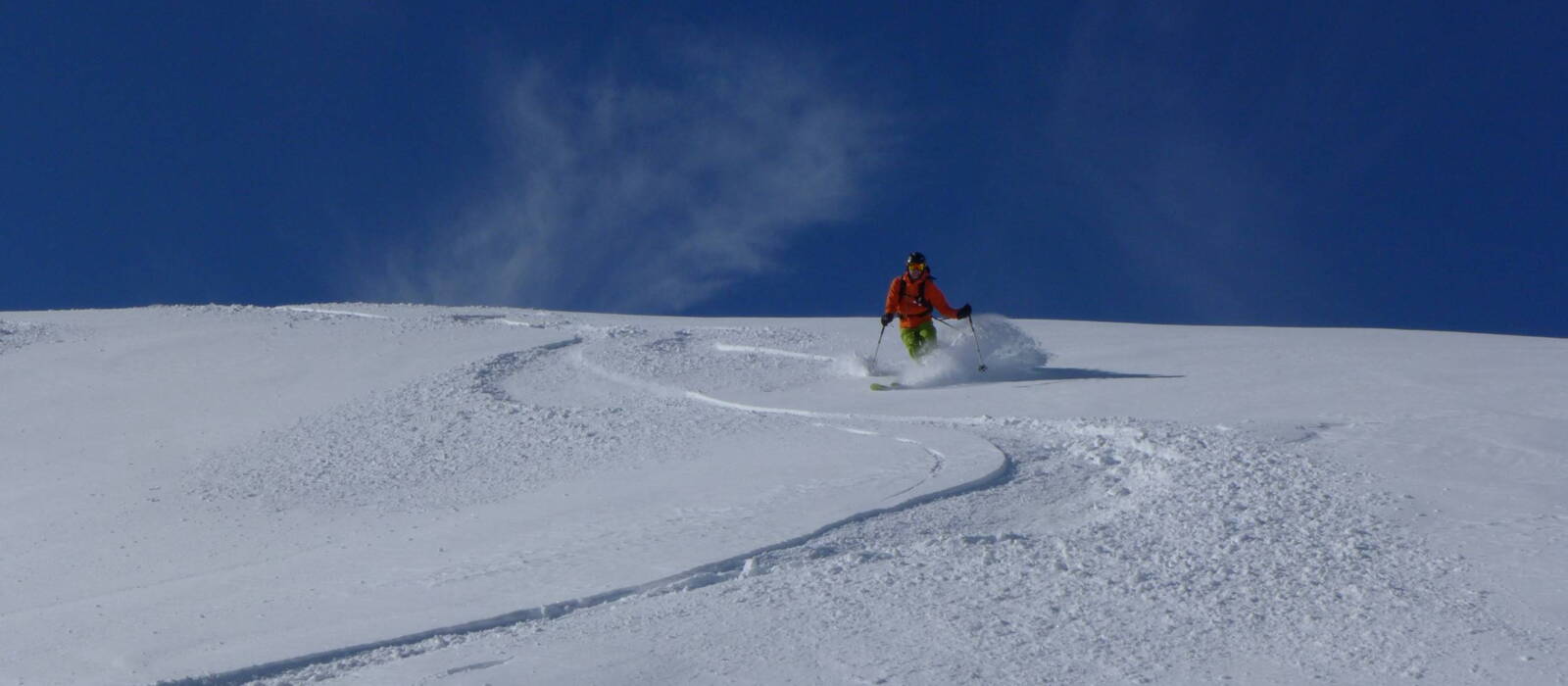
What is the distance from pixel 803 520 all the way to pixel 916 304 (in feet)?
22.9

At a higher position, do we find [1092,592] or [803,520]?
[803,520]

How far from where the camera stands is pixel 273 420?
36.8 feet

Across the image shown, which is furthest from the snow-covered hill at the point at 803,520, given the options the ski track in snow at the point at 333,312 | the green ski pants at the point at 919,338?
the ski track in snow at the point at 333,312

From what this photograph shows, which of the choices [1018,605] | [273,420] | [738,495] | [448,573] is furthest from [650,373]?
[1018,605]

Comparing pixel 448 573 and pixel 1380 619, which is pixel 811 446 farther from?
pixel 1380 619

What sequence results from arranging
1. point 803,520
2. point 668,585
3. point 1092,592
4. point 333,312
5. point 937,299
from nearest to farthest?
point 1092,592 → point 668,585 → point 803,520 → point 937,299 → point 333,312

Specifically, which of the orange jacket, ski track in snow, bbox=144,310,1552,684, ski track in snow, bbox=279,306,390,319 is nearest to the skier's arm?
the orange jacket

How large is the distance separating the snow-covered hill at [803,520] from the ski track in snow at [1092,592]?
2cm

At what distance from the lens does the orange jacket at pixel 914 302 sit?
1320 cm

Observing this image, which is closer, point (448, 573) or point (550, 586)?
point (550, 586)

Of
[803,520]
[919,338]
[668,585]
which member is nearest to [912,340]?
[919,338]

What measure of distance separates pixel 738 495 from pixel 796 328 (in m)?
10.3

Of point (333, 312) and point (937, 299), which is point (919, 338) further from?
point (333, 312)

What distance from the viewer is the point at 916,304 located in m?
13.2
